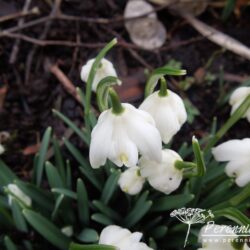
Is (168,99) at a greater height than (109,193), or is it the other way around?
(168,99)

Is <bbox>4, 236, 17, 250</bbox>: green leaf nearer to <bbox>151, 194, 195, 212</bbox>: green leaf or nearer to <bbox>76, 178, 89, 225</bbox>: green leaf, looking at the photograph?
<bbox>76, 178, 89, 225</bbox>: green leaf

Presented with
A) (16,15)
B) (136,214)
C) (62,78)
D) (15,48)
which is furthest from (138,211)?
(16,15)

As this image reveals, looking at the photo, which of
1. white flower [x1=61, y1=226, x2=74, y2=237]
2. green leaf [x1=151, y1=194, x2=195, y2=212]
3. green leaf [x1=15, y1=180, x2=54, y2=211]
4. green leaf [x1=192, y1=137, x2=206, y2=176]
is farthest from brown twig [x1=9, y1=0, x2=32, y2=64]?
green leaf [x1=192, y1=137, x2=206, y2=176]

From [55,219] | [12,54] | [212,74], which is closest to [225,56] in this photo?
[212,74]

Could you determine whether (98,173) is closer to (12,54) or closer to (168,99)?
(168,99)

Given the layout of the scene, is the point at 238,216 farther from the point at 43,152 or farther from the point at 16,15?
the point at 16,15
